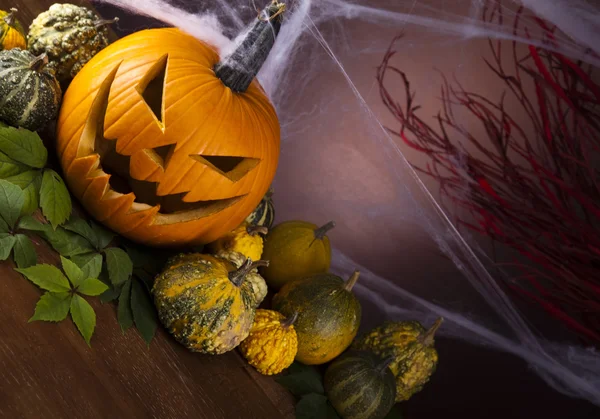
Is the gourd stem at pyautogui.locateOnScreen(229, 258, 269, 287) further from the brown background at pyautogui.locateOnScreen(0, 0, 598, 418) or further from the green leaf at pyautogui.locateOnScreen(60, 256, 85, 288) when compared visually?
the green leaf at pyautogui.locateOnScreen(60, 256, 85, 288)

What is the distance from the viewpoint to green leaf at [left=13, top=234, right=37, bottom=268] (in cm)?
117

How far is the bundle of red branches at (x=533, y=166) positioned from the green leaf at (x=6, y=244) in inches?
36.7

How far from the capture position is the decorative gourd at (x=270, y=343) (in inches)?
60.0

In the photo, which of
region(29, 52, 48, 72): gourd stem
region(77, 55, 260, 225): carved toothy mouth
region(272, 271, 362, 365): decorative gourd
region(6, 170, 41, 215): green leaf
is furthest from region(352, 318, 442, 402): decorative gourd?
region(29, 52, 48, 72): gourd stem

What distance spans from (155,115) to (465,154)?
0.75 metres

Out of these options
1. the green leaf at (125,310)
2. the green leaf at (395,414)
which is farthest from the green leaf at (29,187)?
the green leaf at (395,414)

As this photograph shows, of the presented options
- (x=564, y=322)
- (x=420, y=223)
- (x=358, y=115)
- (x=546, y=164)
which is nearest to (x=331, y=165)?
(x=358, y=115)

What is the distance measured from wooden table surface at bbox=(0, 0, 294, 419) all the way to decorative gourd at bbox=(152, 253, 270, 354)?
0.19 feet

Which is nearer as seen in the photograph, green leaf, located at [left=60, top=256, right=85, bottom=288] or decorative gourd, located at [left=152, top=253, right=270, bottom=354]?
green leaf, located at [left=60, top=256, right=85, bottom=288]

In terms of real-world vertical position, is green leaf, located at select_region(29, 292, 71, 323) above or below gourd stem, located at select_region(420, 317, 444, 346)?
above

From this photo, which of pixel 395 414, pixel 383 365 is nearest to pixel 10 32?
pixel 383 365

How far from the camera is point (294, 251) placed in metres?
1.76

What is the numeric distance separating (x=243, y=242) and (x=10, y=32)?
0.69m

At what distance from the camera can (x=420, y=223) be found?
175 cm
